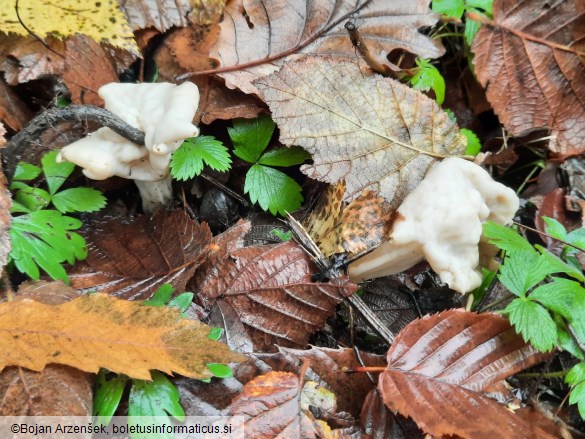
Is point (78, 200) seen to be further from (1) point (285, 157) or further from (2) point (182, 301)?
(1) point (285, 157)

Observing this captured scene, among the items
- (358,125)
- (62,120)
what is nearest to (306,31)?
(358,125)

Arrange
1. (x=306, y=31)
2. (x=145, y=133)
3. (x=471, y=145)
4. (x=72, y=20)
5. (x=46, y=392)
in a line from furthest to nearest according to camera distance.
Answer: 1. (x=471, y=145)
2. (x=306, y=31)
3. (x=72, y=20)
4. (x=145, y=133)
5. (x=46, y=392)

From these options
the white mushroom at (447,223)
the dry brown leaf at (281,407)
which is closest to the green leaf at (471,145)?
the white mushroom at (447,223)

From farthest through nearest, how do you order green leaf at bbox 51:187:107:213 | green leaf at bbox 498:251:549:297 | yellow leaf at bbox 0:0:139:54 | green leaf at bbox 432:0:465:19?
1. green leaf at bbox 432:0:465:19
2. yellow leaf at bbox 0:0:139:54
3. green leaf at bbox 51:187:107:213
4. green leaf at bbox 498:251:549:297

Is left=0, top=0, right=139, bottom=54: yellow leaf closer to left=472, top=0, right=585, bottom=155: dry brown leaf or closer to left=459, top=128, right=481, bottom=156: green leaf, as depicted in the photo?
left=459, top=128, right=481, bottom=156: green leaf

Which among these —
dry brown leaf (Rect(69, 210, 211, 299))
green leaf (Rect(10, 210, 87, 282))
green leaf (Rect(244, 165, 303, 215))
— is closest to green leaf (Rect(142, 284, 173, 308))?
dry brown leaf (Rect(69, 210, 211, 299))
